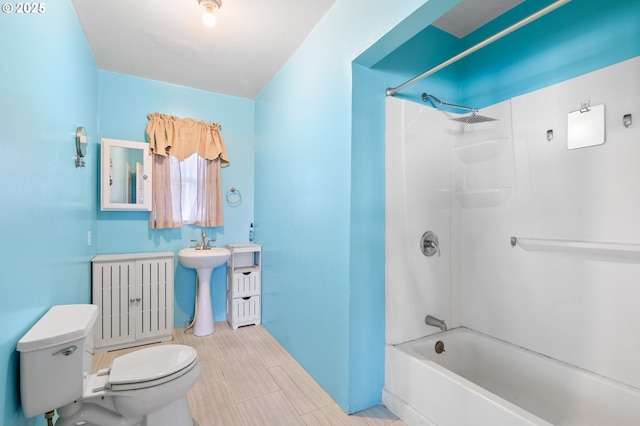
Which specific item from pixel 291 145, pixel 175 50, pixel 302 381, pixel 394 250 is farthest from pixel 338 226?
pixel 175 50

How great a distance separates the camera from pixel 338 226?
1904mm

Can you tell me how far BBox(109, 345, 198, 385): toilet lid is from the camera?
4.49ft

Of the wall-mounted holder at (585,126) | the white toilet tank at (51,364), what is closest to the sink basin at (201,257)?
the white toilet tank at (51,364)

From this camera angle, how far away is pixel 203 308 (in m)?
2.94

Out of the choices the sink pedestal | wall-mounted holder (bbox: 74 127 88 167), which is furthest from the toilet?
the sink pedestal

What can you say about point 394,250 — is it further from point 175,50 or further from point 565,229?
point 175,50

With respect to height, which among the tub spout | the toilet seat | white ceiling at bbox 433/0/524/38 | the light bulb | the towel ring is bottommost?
the toilet seat

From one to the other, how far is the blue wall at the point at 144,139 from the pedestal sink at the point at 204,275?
9.7 inches

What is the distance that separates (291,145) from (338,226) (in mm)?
1024

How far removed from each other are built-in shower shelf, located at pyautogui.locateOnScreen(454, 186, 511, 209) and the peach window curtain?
2.45 m

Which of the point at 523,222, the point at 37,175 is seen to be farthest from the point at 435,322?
the point at 37,175

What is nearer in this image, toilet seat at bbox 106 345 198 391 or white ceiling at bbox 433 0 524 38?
toilet seat at bbox 106 345 198 391

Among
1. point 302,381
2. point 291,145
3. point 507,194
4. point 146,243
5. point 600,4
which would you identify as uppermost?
point 600,4

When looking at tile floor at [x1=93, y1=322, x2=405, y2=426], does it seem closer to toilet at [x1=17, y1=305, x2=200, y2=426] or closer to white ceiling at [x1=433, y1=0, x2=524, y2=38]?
toilet at [x1=17, y1=305, x2=200, y2=426]
